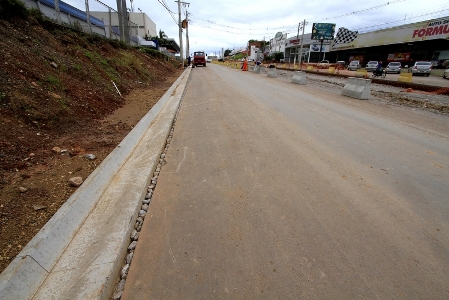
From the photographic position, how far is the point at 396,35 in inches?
1505

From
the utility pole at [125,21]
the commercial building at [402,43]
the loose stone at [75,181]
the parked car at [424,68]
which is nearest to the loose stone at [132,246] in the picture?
the loose stone at [75,181]

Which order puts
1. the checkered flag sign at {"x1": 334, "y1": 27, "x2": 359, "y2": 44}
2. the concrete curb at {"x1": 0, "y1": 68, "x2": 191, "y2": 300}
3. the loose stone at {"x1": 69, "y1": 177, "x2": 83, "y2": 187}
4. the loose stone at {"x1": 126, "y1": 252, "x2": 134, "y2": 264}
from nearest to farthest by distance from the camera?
the concrete curb at {"x1": 0, "y1": 68, "x2": 191, "y2": 300}, the loose stone at {"x1": 126, "y1": 252, "x2": 134, "y2": 264}, the loose stone at {"x1": 69, "y1": 177, "x2": 83, "y2": 187}, the checkered flag sign at {"x1": 334, "y1": 27, "x2": 359, "y2": 44}

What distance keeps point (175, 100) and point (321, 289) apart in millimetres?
9034

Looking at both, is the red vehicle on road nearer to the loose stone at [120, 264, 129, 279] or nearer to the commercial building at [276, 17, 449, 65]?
the commercial building at [276, 17, 449, 65]

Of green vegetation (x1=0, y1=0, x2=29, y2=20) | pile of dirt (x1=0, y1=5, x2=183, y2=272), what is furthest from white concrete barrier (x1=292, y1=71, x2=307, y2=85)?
green vegetation (x1=0, y1=0, x2=29, y2=20)

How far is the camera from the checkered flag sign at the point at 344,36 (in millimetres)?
49781

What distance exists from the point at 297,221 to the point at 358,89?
1061 centimetres

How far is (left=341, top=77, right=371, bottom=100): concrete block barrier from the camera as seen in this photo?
10.8m

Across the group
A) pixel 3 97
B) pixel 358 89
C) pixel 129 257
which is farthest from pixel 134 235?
pixel 358 89

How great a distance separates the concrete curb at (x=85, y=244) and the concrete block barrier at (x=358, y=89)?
10.7 metres

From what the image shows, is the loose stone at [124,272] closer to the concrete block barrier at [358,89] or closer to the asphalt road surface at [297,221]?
the asphalt road surface at [297,221]

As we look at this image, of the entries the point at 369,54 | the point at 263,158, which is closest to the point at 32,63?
the point at 263,158

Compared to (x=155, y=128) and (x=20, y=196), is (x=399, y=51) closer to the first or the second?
(x=155, y=128)

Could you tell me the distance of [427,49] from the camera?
35.3 m
